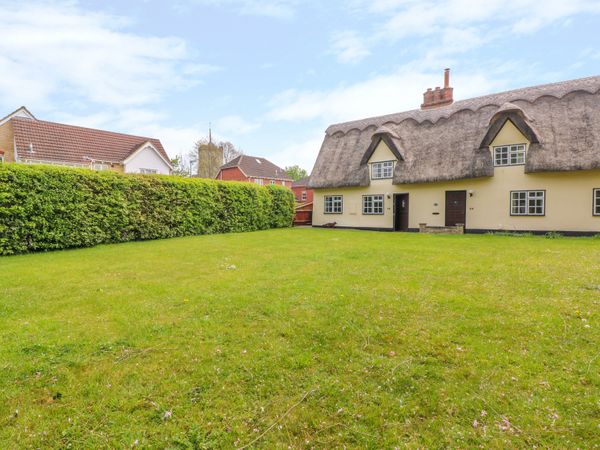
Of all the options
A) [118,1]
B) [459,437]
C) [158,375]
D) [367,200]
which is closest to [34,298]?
[158,375]

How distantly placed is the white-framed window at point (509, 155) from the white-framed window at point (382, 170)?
18.4ft

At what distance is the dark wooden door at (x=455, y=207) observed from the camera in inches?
676

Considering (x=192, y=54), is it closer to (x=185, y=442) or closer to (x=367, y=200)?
(x=367, y=200)

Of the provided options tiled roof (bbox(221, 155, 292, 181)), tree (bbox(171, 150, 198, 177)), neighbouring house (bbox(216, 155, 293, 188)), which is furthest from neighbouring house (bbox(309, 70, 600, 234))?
tree (bbox(171, 150, 198, 177))

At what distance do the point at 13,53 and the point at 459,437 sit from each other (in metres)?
19.9

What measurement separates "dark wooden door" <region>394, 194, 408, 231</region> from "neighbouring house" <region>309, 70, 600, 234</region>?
0.06 m

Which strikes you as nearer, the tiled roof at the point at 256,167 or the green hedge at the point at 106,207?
the green hedge at the point at 106,207

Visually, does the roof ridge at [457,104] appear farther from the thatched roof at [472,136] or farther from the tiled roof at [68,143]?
the tiled roof at [68,143]

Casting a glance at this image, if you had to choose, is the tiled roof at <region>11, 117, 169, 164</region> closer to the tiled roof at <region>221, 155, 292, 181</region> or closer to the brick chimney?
the tiled roof at <region>221, 155, 292, 181</region>

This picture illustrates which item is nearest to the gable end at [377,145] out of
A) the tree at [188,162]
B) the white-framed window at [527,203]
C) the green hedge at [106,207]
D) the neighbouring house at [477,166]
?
the neighbouring house at [477,166]

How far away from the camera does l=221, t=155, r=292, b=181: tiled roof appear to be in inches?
1663

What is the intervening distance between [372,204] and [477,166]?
6.34 meters

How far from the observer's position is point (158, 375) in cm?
308

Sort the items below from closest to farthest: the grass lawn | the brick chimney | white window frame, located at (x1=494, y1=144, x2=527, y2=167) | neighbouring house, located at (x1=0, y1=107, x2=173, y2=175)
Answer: the grass lawn, white window frame, located at (x1=494, y1=144, x2=527, y2=167), the brick chimney, neighbouring house, located at (x1=0, y1=107, x2=173, y2=175)
